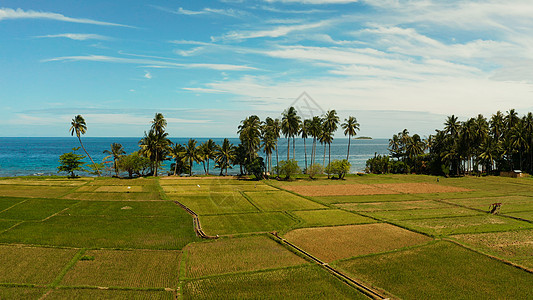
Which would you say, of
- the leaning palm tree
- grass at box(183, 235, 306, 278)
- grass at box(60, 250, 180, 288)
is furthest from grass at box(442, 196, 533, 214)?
the leaning palm tree

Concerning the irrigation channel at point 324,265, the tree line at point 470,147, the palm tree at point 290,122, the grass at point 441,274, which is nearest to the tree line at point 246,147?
the palm tree at point 290,122

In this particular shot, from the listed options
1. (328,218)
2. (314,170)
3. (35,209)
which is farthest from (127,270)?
(314,170)

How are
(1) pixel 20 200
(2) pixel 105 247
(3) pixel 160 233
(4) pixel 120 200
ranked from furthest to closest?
(4) pixel 120 200, (1) pixel 20 200, (3) pixel 160 233, (2) pixel 105 247

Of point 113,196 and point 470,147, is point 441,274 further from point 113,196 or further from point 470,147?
point 470,147

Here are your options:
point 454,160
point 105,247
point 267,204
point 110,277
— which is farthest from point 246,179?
point 454,160

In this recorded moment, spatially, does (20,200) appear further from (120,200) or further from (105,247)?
(105,247)

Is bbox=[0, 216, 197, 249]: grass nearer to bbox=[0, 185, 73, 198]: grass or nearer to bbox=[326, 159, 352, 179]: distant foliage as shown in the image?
bbox=[0, 185, 73, 198]: grass

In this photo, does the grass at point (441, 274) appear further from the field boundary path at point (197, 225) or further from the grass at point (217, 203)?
the grass at point (217, 203)
